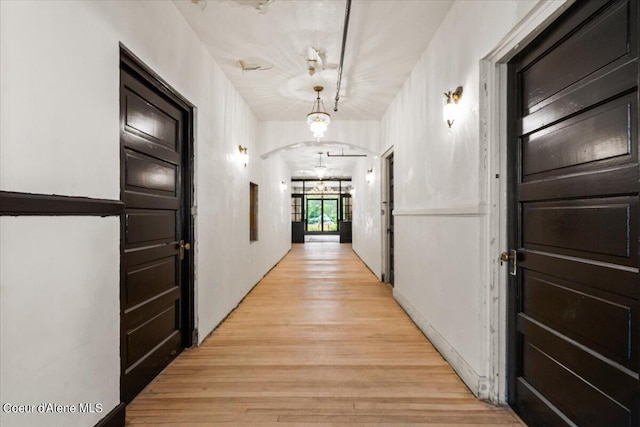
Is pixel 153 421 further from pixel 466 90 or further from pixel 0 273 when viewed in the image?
pixel 466 90

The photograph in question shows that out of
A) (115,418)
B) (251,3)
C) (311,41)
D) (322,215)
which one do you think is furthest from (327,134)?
(322,215)

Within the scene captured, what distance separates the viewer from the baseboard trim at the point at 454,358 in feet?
7.04

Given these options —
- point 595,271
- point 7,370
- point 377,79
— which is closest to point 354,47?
point 377,79

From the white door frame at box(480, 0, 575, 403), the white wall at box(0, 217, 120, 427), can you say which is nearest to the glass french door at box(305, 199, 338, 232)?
the white door frame at box(480, 0, 575, 403)

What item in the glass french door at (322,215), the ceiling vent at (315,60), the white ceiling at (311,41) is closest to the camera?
the white ceiling at (311,41)

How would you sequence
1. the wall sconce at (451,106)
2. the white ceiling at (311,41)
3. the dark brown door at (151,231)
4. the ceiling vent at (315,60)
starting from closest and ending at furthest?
1. the dark brown door at (151,231)
2. the wall sconce at (451,106)
3. the white ceiling at (311,41)
4. the ceiling vent at (315,60)

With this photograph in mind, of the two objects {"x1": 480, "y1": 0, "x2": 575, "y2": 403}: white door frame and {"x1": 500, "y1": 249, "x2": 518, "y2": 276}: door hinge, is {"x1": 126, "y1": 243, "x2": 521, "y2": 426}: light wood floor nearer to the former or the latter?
{"x1": 480, "y1": 0, "x2": 575, "y2": 403}: white door frame

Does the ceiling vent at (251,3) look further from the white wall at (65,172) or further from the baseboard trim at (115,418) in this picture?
the baseboard trim at (115,418)

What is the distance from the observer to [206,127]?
326 centimetres

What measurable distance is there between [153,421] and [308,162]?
893 centimetres

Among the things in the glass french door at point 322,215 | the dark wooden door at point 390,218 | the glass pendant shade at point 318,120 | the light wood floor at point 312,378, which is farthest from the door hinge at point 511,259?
the glass french door at point 322,215

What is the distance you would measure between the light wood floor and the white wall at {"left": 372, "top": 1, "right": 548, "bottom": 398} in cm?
24

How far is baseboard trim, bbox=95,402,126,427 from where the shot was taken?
176 cm

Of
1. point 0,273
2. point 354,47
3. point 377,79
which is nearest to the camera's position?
point 0,273
